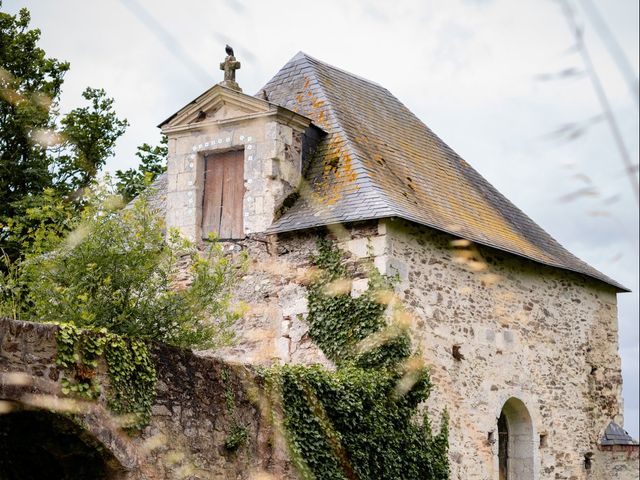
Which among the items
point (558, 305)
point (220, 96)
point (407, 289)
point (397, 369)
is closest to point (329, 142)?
point (220, 96)

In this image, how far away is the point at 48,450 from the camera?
7199 mm

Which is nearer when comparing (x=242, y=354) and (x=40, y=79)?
(x=242, y=354)

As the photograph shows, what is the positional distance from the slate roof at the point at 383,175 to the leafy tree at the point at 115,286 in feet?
6.36

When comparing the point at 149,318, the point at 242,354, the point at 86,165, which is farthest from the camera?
the point at 86,165

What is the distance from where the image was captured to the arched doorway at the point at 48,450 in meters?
6.86

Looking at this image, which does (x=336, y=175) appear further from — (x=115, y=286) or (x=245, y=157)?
(x=115, y=286)

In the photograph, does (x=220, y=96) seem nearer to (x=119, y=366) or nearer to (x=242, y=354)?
(x=242, y=354)

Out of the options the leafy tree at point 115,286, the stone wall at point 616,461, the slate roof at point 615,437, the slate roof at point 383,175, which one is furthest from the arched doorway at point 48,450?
the slate roof at point 615,437

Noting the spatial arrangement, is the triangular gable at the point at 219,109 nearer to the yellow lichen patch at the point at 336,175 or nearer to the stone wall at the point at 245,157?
the stone wall at the point at 245,157

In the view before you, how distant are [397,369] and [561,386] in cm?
364

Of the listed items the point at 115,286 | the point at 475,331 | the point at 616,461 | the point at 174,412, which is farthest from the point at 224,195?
the point at 616,461

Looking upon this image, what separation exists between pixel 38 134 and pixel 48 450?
1025 centimetres

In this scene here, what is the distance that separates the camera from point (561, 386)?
13.0 meters

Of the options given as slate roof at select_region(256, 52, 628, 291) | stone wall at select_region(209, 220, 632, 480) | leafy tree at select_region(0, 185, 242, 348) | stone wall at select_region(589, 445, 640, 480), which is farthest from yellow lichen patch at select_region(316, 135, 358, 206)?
stone wall at select_region(589, 445, 640, 480)
